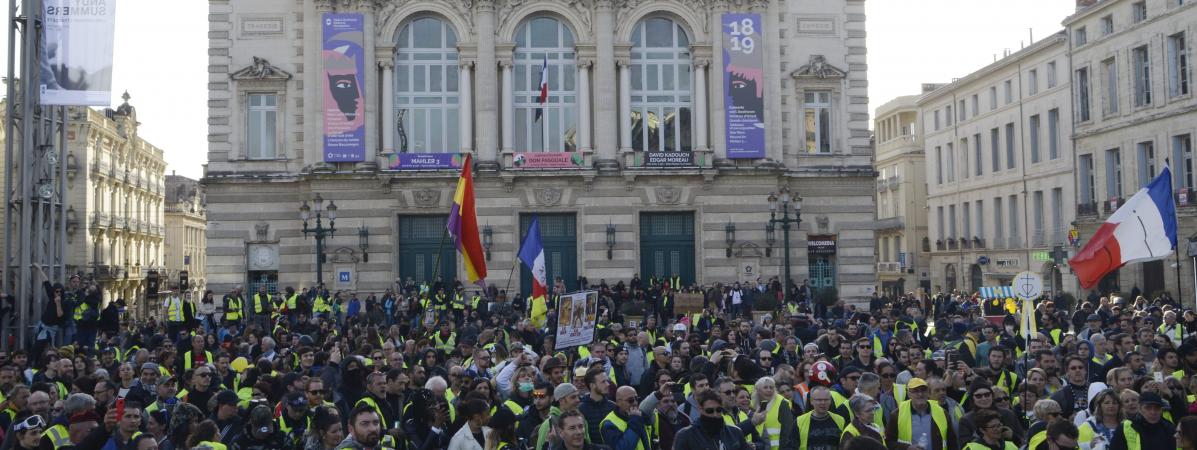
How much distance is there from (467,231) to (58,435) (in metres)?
13.6

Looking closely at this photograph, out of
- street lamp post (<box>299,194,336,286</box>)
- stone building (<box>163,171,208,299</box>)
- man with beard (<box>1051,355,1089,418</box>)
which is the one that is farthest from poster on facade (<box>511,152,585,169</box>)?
stone building (<box>163,171,208,299</box>)

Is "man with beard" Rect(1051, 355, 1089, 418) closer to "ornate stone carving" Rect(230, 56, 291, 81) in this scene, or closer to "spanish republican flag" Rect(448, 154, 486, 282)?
"spanish republican flag" Rect(448, 154, 486, 282)

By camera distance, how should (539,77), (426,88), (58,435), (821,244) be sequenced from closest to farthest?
(58,435) → (426,88) → (539,77) → (821,244)

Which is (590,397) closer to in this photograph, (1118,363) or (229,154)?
(1118,363)

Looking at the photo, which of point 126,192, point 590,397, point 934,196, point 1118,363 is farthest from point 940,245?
point 590,397

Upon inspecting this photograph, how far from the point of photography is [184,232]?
11125cm

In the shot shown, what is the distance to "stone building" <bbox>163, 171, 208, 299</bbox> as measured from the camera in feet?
354

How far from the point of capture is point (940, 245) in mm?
77375

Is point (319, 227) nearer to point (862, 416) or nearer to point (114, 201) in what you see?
point (862, 416)

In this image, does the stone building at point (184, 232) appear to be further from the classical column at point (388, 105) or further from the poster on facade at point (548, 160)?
the poster on facade at point (548, 160)

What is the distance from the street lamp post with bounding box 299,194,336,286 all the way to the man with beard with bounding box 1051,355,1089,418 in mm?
27998

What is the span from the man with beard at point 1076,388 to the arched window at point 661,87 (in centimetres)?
3073

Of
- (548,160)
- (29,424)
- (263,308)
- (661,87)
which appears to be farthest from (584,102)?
(29,424)

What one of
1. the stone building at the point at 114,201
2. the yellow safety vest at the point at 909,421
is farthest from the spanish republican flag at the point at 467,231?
the stone building at the point at 114,201
